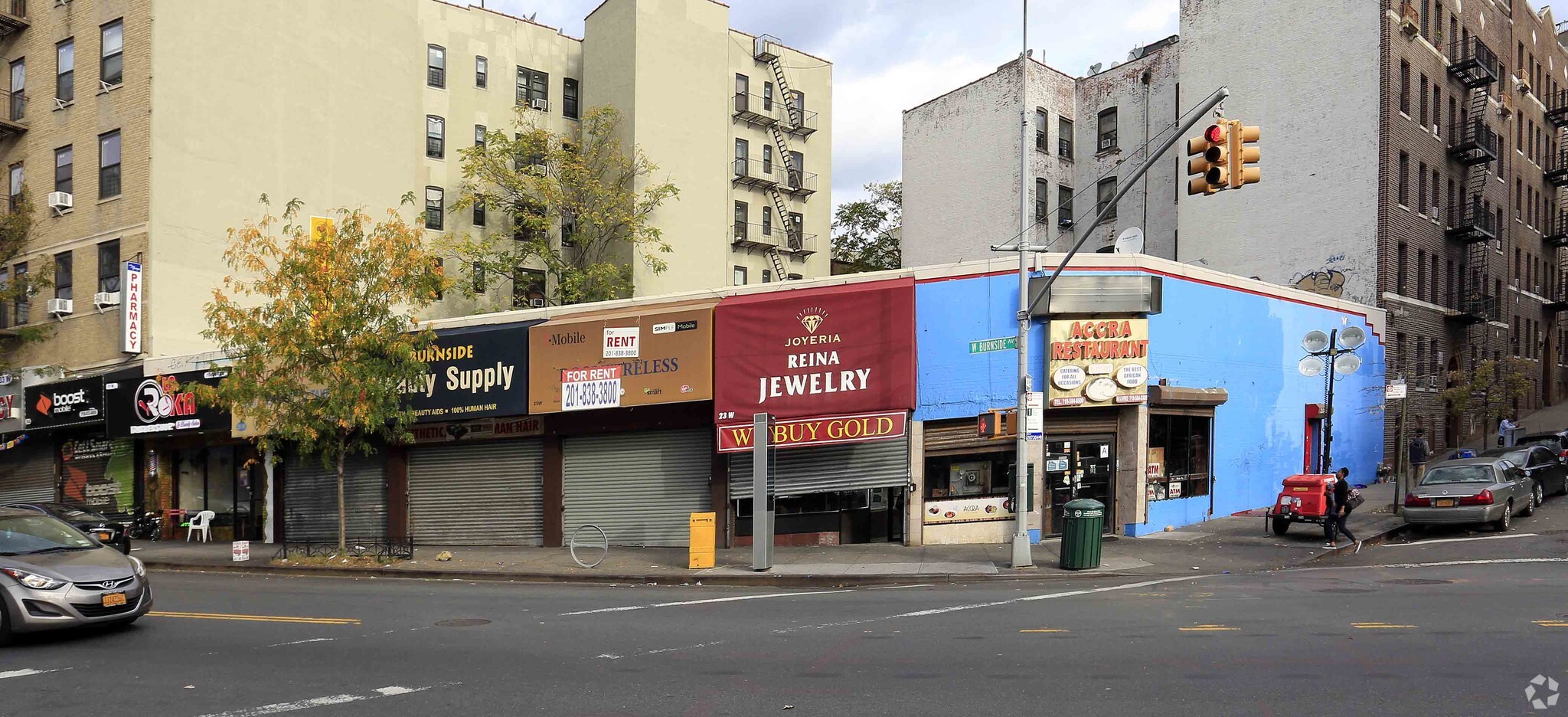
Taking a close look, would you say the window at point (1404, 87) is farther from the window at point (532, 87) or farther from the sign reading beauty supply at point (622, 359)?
the window at point (532, 87)

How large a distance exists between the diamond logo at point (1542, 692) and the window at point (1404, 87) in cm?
3449

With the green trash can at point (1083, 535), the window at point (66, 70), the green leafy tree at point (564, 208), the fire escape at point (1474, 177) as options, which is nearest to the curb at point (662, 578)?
the green trash can at point (1083, 535)

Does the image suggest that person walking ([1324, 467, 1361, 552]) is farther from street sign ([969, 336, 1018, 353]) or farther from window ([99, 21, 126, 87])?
window ([99, 21, 126, 87])

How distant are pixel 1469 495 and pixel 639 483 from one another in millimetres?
17851

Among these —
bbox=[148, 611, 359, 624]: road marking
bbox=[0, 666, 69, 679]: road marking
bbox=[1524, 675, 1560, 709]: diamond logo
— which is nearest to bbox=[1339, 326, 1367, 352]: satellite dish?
bbox=[1524, 675, 1560, 709]: diamond logo

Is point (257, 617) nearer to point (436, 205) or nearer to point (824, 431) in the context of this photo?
point (824, 431)

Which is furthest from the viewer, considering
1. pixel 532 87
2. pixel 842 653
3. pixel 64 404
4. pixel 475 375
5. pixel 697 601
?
pixel 532 87

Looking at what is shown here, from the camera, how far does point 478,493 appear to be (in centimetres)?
2717

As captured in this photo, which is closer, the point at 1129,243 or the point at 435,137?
the point at 1129,243

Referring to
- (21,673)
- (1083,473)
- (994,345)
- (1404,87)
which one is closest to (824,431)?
(994,345)

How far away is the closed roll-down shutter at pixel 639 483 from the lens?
25297 millimetres

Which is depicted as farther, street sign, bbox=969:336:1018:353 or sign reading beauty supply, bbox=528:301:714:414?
sign reading beauty supply, bbox=528:301:714:414

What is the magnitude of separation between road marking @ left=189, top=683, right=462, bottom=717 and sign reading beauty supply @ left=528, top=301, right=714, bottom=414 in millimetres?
14919

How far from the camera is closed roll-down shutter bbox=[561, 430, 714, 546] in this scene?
2530 centimetres
